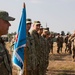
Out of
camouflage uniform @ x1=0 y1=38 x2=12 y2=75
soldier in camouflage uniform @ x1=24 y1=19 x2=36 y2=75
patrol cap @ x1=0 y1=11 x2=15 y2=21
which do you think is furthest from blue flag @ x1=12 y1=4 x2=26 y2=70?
patrol cap @ x1=0 y1=11 x2=15 y2=21

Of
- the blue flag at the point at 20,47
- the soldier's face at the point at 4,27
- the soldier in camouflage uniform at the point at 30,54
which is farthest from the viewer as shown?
the soldier in camouflage uniform at the point at 30,54

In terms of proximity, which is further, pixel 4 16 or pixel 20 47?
pixel 20 47

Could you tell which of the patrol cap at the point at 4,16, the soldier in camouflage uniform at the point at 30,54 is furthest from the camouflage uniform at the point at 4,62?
the soldier in camouflage uniform at the point at 30,54

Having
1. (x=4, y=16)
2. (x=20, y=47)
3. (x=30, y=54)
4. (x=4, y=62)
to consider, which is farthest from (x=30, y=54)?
(x=4, y=16)

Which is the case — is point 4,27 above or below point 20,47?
above

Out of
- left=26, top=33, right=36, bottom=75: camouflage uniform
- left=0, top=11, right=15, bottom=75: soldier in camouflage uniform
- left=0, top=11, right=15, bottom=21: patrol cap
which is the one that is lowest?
left=26, top=33, right=36, bottom=75: camouflage uniform

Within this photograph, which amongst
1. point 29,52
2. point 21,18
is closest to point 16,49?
point 21,18

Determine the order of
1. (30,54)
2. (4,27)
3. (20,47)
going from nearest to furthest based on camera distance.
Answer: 1. (4,27)
2. (20,47)
3. (30,54)

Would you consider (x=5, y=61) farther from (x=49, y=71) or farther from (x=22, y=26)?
(x=49, y=71)

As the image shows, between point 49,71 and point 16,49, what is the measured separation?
9.02m

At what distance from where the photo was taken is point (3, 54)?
450 centimetres

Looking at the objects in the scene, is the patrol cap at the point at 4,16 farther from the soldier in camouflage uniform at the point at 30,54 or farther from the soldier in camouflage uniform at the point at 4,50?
the soldier in camouflage uniform at the point at 30,54

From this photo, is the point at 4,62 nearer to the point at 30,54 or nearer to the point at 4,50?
the point at 4,50

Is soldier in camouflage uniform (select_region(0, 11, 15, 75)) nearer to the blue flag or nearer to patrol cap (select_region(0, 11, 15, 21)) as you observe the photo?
patrol cap (select_region(0, 11, 15, 21))
